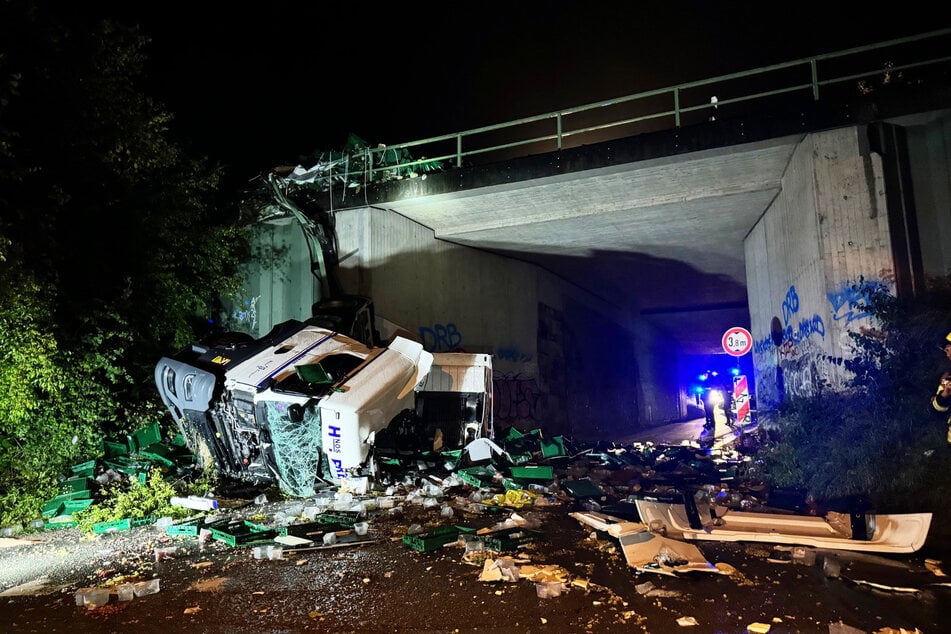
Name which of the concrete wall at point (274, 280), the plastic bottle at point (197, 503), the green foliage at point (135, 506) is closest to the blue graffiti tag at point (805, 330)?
the plastic bottle at point (197, 503)

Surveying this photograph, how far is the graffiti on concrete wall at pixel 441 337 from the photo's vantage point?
41.5 ft

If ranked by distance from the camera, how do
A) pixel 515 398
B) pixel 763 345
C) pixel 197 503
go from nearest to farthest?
pixel 197 503, pixel 763 345, pixel 515 398

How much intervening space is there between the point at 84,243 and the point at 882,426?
11.7 meters

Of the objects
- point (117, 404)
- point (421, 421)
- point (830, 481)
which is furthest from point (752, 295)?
point (117, 404)

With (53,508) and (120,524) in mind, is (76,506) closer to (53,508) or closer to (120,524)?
(53,508)

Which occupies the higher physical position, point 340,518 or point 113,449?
point 113,449

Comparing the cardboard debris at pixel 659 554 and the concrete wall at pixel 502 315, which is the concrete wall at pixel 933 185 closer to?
the cardboard debris at pixel 659 554

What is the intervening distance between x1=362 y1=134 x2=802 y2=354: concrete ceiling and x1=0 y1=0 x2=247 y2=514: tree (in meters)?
4.31

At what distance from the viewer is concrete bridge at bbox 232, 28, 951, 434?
8461 millimetres

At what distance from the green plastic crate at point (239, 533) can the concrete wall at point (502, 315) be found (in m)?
5.04

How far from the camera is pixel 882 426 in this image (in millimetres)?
6238

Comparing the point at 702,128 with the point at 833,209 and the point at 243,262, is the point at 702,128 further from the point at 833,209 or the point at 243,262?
the point at 243,262

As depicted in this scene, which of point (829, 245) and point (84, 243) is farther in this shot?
point (84, 243)

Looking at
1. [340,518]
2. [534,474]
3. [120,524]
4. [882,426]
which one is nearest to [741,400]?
[882,426]
